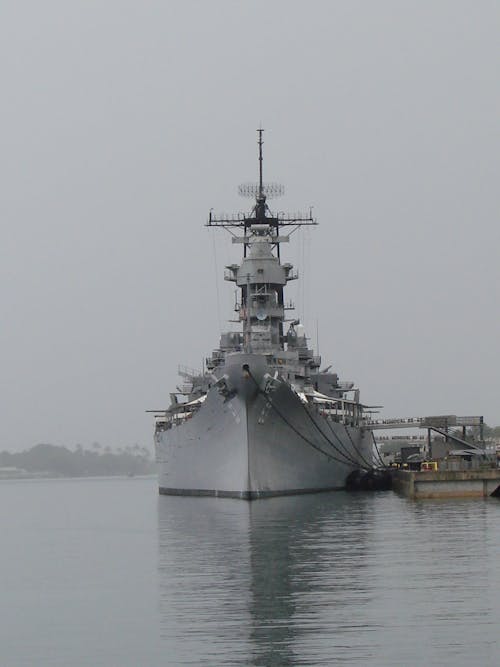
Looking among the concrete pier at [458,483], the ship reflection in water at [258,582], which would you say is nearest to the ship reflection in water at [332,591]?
the ship reflection in water at [258,582]

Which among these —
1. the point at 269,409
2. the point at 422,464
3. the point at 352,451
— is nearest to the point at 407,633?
the point at 269,409

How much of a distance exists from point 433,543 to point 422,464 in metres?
30.1

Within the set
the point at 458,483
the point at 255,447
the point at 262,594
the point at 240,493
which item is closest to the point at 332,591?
the point at 262,594

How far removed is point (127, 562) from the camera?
100 ft

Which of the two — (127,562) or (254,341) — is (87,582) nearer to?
(127,562)

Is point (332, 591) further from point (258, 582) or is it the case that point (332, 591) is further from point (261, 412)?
point (261, 412)

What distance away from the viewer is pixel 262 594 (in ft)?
74.2

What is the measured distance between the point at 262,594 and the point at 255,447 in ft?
99.5

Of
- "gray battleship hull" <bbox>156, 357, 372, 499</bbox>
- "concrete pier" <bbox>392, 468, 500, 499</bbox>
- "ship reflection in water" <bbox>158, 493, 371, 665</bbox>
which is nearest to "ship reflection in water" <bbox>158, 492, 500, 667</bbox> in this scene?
"ship reflection in water" <bbox>158, 493, 371, 665</bbox>

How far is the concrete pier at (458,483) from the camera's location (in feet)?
169

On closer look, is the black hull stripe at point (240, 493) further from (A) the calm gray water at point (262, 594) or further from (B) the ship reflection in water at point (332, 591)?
(B) the ship reflection in water at point (332, 591)

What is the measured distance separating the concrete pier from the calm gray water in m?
9.85

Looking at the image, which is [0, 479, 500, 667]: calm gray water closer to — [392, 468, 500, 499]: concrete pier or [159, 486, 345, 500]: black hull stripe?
[392, 468, 500, 499]: concrete pier

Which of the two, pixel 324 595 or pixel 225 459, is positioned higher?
pixel 225 459
